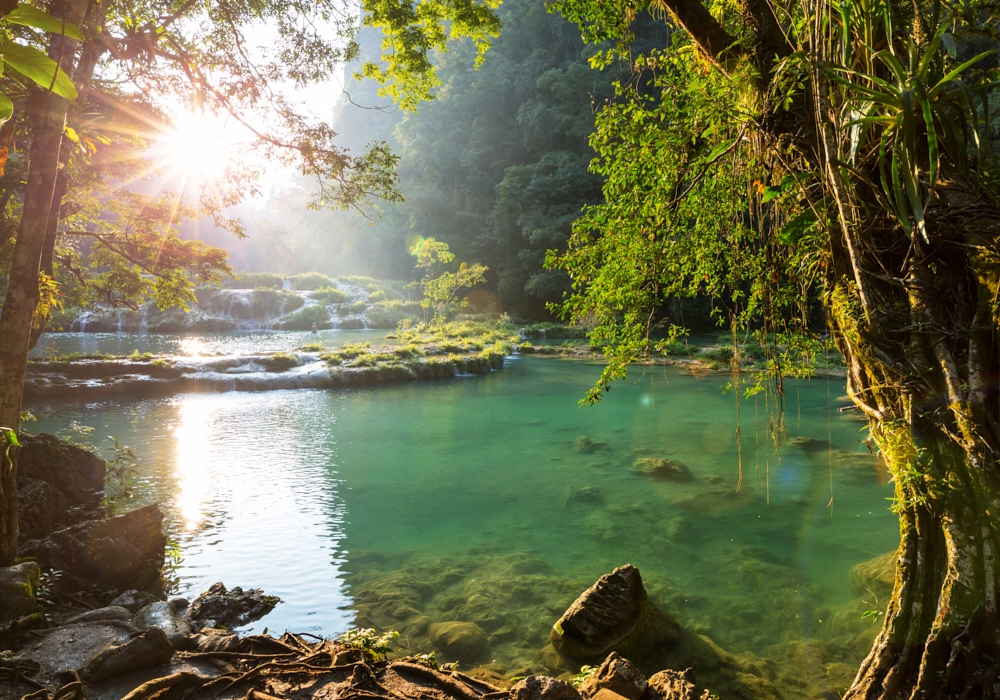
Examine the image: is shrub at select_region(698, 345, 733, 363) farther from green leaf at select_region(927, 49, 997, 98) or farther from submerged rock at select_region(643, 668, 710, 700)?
green leaf at select_region(927, 49, 997, 98)

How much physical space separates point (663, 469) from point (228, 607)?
5.94m

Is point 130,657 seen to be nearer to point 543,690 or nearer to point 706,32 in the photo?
point 543,690

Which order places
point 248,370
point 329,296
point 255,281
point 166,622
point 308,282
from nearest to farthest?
point 166,622 < point 248,370 < point 329,296 < point 255,281 < point 308,282

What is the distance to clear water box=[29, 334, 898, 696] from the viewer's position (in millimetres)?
4617

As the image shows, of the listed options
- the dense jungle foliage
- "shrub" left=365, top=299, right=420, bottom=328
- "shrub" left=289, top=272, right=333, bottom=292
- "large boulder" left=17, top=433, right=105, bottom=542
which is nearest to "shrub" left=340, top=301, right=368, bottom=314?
"shrub" left=365, top=299, right=420, bottom=328

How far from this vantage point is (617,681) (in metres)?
2.96

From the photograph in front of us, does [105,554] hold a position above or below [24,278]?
below

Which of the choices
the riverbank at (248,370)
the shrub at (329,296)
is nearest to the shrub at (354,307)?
the shrub at (329,296)

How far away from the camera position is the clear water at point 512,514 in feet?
15.1

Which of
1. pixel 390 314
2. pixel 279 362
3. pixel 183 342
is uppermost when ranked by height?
pixel 390 314

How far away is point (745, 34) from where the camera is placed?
3.27 metres

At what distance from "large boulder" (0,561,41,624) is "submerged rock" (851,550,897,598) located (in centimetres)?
609

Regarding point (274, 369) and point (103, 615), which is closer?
point (103, 615)

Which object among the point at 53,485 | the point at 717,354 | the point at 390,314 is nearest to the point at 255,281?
the point at 390,314
